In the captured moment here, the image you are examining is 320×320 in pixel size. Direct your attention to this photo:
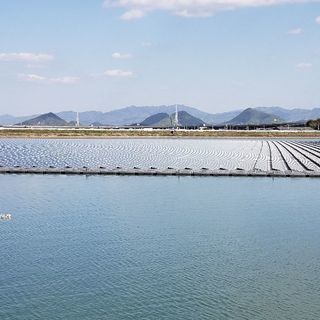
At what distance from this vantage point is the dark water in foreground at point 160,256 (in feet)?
44.7

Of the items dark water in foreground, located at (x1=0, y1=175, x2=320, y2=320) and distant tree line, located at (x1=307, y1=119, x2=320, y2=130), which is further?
distant tree line, located at (x1=307, y1=119, x2=320, y2=130)

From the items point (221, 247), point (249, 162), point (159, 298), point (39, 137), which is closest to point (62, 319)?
→ point (159, 298)

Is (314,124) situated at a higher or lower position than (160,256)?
higher

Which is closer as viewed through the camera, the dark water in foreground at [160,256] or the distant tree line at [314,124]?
the dark water in foreground at [160,256]

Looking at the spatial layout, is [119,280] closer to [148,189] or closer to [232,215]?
[232,215]

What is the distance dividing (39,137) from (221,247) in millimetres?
100784

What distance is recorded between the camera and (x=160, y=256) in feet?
59.1

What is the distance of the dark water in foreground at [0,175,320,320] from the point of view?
537 inches

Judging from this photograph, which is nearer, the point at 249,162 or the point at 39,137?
the point at 249,162

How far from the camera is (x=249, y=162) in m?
54.5

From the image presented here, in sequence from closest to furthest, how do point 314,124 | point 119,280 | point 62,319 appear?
point 62,319 → point 119,280 → point 314,124

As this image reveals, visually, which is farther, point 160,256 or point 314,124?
point 314,124

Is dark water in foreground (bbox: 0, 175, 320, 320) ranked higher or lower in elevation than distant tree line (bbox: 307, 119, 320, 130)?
lower

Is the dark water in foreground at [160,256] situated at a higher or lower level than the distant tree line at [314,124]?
lower
